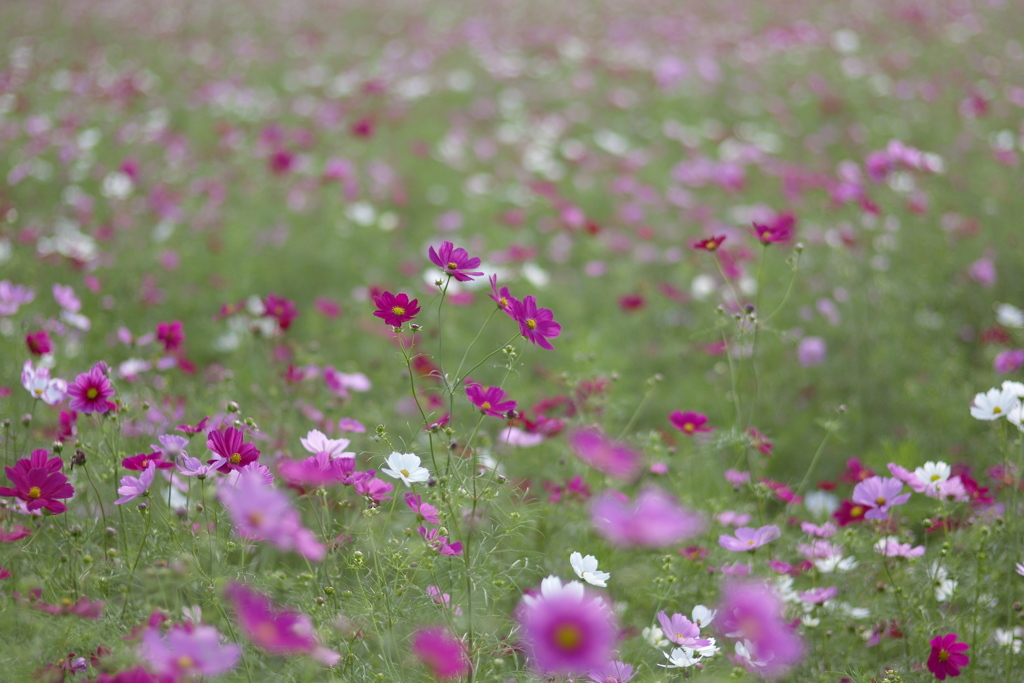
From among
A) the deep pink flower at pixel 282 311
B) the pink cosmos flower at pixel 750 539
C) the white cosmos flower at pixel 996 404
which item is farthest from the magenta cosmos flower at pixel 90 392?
the white cosmos flower at pixel 996 404

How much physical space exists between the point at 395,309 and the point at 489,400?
225mm

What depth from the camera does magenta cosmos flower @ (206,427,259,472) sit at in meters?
1.21

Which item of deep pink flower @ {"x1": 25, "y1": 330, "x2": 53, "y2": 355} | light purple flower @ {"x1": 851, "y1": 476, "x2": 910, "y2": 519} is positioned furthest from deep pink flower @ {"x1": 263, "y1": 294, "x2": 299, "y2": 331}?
Answer: light purple flower @ {"x1": 851, "y1": 476, "x2": 910, "y2": 519}

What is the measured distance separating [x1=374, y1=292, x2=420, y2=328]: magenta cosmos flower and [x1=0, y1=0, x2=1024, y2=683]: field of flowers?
0.6 inches

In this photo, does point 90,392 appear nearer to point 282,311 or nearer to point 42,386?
point 42,386

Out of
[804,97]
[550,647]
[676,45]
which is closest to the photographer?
[550,647]

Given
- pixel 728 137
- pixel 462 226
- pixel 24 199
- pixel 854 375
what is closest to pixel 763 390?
pixel 854 375

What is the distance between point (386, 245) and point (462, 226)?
0.47m

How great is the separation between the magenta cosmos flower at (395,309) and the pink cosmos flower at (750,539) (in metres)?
0.76

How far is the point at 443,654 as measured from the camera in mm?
1067

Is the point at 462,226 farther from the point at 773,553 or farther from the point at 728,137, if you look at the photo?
the point at 773,553

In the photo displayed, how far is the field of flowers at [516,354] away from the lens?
1.31m

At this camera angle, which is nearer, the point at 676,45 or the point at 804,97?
the point at 804,97

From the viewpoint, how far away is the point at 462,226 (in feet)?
13.1
